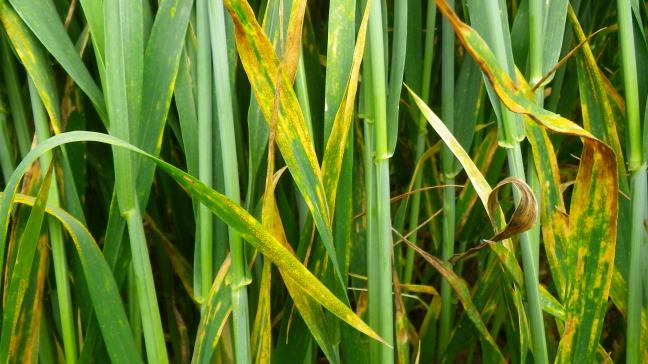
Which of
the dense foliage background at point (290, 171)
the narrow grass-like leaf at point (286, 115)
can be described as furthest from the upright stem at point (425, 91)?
the narrow grass-like leaf at point (286, 115)

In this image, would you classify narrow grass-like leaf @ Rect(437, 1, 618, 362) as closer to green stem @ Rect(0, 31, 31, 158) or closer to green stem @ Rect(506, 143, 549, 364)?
green stem @ Rect(506, 143, 549, 364)

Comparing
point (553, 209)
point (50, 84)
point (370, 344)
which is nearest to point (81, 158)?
point (50, 84)

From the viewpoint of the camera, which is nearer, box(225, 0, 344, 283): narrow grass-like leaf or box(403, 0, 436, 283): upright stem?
box(225, 0, 344, 283): narrow grass-like leaf

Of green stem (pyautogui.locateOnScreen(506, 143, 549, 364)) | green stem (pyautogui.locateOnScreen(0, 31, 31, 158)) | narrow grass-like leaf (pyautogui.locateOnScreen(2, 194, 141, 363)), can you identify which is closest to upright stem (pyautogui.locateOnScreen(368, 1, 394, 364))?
green stem (pyautogui.locateOnScreen(506, 143, 549, 364))

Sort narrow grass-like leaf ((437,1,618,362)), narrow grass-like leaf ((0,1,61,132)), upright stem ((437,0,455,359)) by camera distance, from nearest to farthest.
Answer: narrow grass-like leaf ((437,1,618,362)), narrow grass-like leaf ((0,1,61,132)), upright stem ((437,0,455,359))

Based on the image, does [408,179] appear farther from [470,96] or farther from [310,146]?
[310,146]

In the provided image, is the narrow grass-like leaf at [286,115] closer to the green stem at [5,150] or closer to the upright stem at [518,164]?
the upright stem at [518,164]

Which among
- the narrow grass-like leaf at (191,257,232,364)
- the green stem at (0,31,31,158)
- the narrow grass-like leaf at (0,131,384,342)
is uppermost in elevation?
the green stem at (0,31,31,158)
